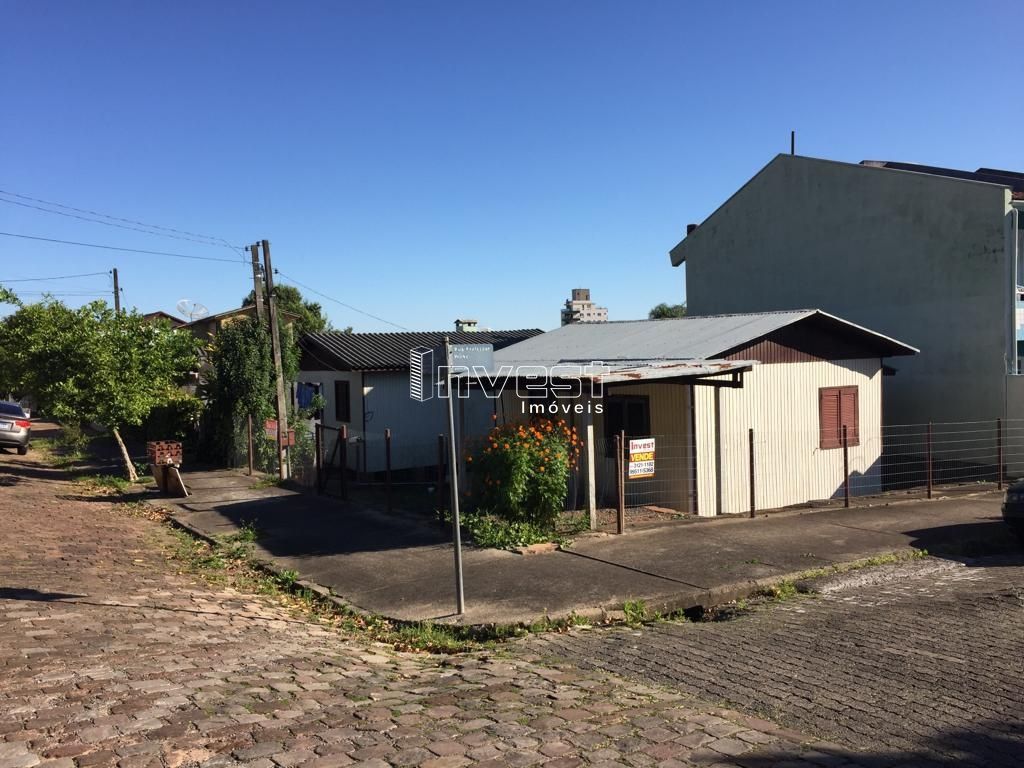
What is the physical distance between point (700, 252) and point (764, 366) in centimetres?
1251

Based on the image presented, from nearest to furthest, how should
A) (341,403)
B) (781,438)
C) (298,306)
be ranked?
(781,438) < (341,403) < (298,306)

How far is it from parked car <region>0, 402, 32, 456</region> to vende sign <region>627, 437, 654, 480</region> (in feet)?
67.1

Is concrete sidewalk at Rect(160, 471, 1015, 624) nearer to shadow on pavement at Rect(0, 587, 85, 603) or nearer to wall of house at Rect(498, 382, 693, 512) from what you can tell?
wall of house at Rect(498, 382, 693, 512)

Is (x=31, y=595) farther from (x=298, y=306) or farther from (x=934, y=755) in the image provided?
(x=298, y=306)

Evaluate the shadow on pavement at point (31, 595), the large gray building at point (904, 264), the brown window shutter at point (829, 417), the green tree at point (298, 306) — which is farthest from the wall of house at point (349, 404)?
the green tree at point (298, 306)

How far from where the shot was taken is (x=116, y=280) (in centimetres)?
3344

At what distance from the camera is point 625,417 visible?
1429 cm

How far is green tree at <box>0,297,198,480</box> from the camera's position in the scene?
708 inches

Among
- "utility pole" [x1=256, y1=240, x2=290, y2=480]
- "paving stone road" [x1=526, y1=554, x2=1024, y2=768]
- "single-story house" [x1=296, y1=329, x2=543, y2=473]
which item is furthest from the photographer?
"single-story house" [x1=296, y1=329, x2=543, y2=473]

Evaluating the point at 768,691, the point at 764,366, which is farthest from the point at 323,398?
the point at 768,691

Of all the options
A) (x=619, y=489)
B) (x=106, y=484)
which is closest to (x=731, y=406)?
(x=619, y=489)

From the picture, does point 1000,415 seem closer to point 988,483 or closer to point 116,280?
point 988,483

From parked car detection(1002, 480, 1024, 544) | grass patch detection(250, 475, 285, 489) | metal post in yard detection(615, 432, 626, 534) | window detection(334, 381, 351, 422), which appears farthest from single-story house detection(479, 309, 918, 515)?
window detection(334, 381, 351, 422)

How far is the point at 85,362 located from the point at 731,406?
1424 cm
